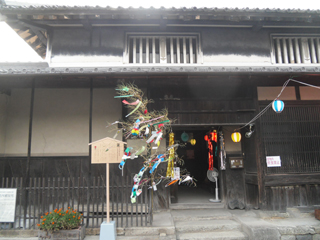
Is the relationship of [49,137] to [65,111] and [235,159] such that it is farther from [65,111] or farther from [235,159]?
[235,159]

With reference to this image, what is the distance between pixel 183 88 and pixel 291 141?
4.09 m

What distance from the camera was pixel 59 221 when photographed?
5441 mm

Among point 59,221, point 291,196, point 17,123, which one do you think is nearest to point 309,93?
point 291,196

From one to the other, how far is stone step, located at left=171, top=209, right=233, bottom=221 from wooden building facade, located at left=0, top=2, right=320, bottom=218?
1.92 ft

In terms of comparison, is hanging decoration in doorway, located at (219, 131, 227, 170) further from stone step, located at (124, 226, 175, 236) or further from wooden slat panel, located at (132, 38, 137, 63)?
wooden slat panel, located at (132, 38, 137, 63)

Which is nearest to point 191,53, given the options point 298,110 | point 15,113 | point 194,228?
point 298,110

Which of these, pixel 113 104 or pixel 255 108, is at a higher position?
pixel 113 104

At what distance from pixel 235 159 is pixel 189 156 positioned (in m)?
6.54

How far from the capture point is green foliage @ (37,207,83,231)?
17.8 ft

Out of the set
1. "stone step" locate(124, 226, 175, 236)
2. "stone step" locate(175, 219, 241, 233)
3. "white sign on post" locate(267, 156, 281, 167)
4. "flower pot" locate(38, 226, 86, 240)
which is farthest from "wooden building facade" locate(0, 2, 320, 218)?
"flower pot" locate(38, 226, 86, 240)

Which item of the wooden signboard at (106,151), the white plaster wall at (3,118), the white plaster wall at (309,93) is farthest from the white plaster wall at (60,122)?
the white plaster wall at (309,93)

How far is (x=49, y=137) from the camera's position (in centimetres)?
822

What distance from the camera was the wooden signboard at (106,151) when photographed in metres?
5.69

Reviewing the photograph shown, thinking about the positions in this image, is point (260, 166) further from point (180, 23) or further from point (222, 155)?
point (180, 23)
